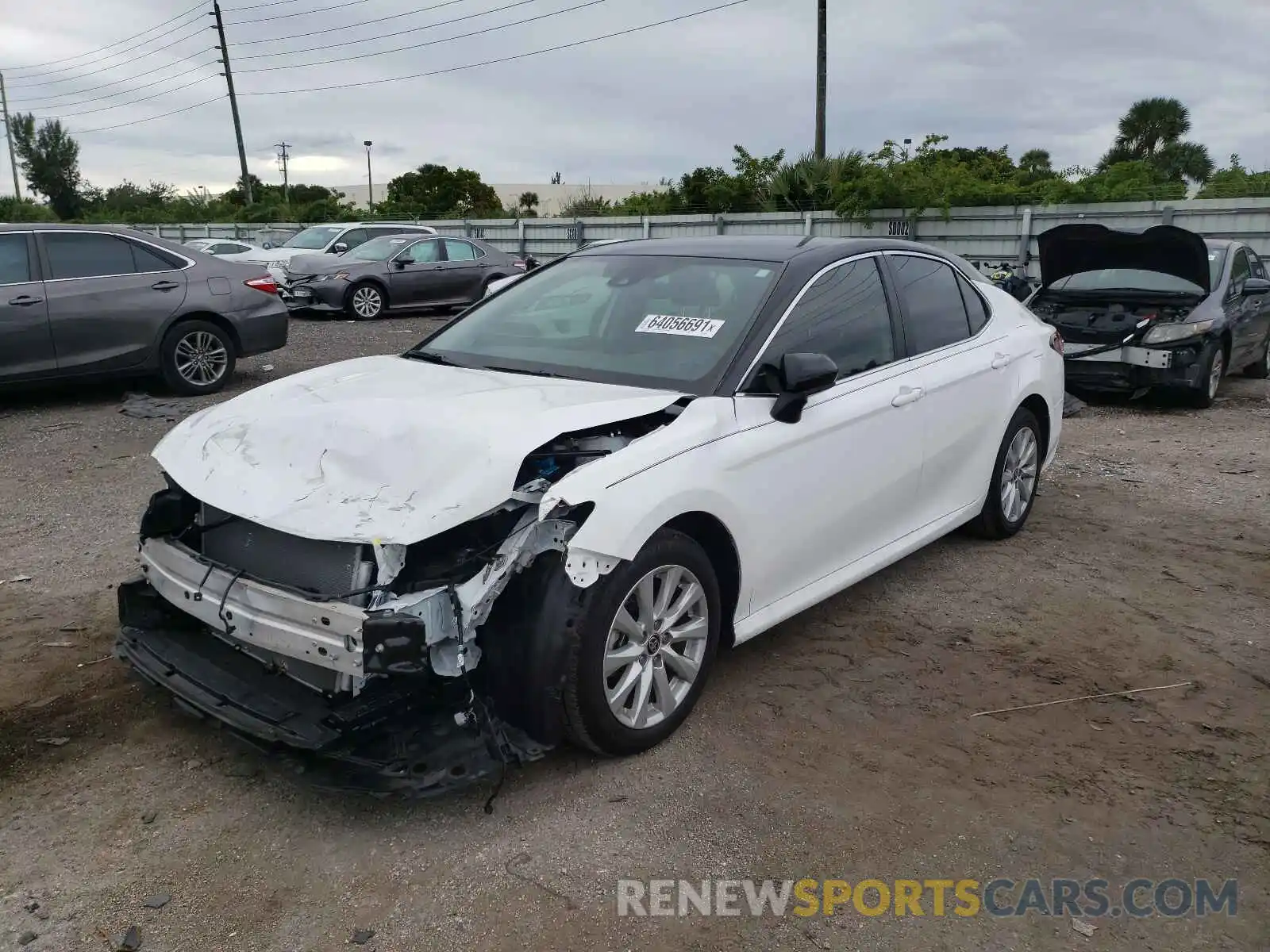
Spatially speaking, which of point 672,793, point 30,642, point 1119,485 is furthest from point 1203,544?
point 30,642

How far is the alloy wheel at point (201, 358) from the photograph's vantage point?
9461 millimetres

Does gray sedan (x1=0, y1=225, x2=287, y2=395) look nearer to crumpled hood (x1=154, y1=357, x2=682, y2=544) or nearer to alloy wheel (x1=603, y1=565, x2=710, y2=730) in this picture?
crumpled hood (x1=154, y1=357, x2=682, y2=544)

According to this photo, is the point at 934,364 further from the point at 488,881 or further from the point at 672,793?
the point at 488,881

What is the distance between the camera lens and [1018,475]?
5.70 metres

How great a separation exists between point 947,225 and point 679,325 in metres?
18.5

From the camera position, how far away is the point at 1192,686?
4.05 m

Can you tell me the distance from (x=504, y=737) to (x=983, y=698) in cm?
191

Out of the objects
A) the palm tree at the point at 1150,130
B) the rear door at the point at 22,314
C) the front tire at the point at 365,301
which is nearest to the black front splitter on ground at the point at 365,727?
the rear door at the point at 22,314

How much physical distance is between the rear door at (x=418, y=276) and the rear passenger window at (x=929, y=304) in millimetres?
13191

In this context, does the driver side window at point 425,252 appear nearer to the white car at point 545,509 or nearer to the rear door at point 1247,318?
the rear door at point 1247,318

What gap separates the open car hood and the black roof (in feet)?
17.6

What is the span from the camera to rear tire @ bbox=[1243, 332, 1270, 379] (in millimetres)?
11250

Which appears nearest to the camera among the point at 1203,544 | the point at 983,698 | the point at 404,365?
the point at 983,698

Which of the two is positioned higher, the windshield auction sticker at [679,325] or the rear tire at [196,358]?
the windshield auction sticker at [679,325]
